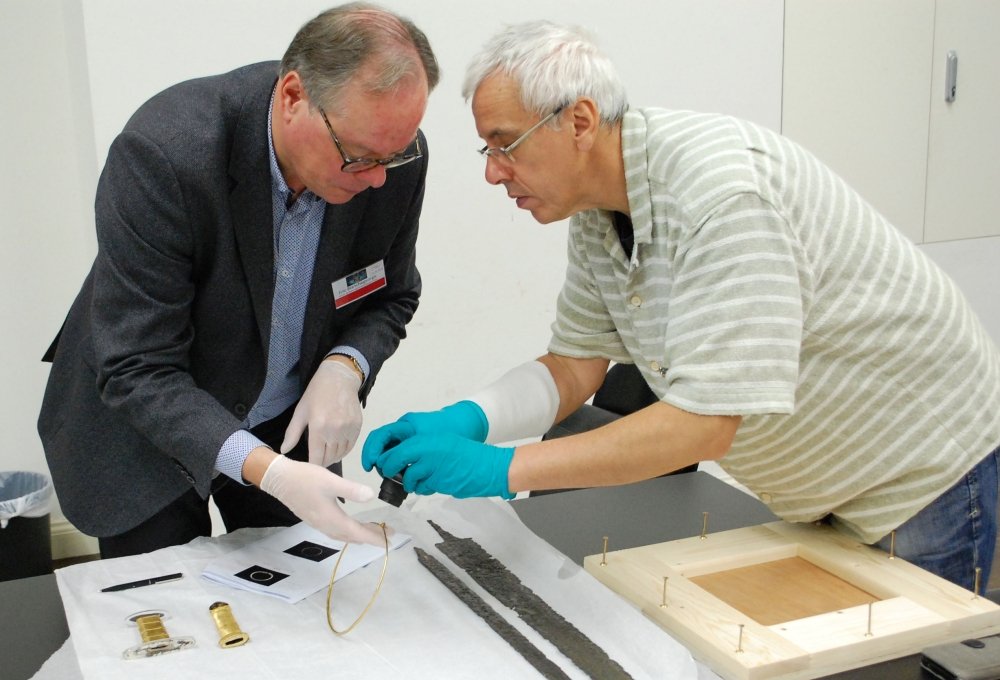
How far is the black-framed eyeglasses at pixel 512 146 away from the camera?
133 cm

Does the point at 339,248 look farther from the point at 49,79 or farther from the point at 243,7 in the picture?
the point at 49,79

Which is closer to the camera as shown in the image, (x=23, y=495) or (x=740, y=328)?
(x=740, y=328)

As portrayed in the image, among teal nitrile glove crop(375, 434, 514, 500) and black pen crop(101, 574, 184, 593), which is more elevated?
teal nitrile glove crop(375, 434, 514, 500)

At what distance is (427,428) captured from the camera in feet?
4.86

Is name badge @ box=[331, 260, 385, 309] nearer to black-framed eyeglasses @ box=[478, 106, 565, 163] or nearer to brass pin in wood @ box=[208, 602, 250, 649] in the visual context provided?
black-framed eyeglasses @ box=[478, 106, 565, 163]

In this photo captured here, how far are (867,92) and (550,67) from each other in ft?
9.50

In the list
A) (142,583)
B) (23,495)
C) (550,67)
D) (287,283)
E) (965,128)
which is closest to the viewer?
(550,67)

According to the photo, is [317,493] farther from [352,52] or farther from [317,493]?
[352,52]

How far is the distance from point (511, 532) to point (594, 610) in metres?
0.29

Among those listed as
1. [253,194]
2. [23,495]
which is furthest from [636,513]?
[23,495]

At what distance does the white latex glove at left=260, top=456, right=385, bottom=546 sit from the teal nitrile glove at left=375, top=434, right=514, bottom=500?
0.07m

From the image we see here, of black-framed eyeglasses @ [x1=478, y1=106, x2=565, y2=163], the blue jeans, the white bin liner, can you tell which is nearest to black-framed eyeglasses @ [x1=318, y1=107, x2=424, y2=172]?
black-framed eyeglasses @ [x1=478, y1=106, x2=565, y2=163]

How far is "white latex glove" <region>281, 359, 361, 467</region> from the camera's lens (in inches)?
63.4

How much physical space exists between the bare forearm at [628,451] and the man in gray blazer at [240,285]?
24 centimetres
